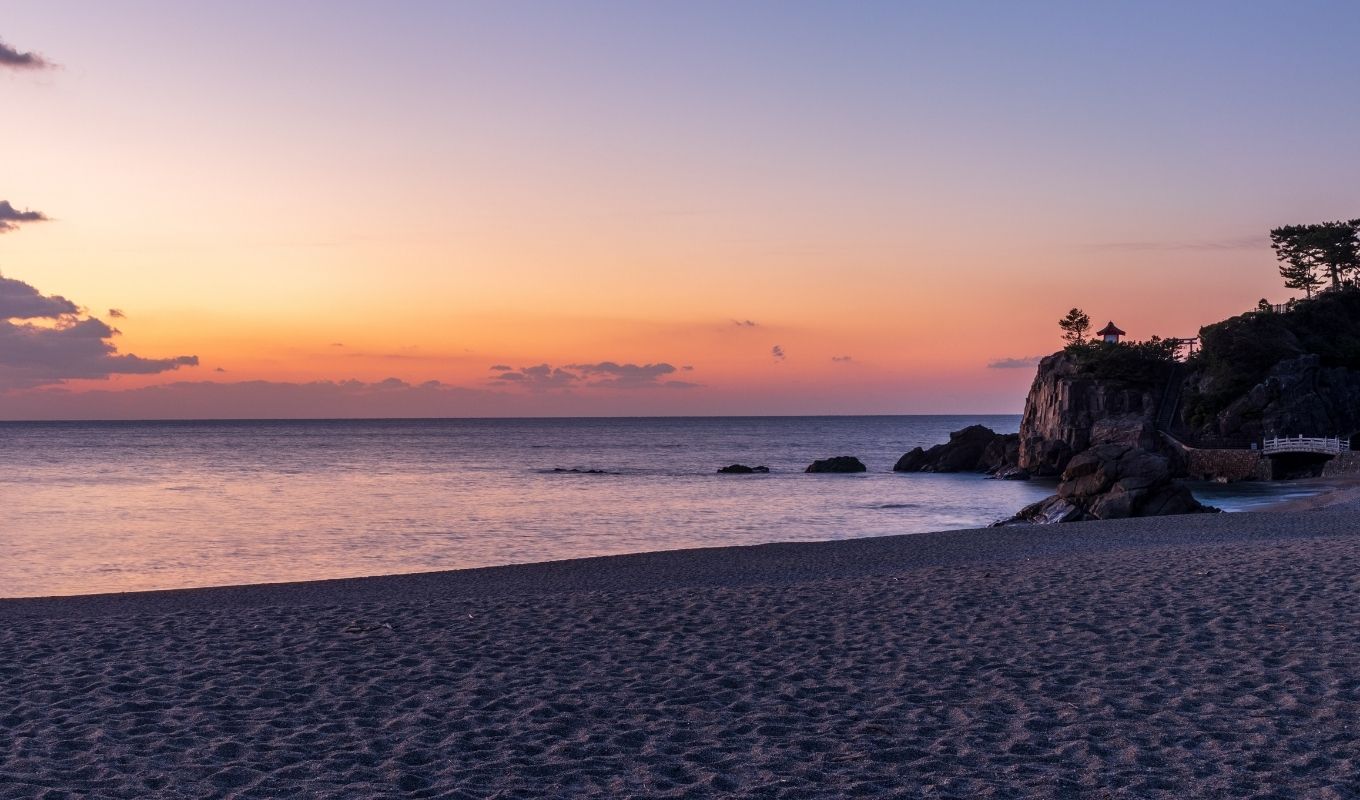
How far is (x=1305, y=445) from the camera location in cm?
5525

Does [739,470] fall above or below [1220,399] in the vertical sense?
below

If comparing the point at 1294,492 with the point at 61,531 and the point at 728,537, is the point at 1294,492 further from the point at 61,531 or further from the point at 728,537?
the point at 61,531

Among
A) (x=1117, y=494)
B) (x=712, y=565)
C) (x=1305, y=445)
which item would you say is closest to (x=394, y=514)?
(x=712, y=565)

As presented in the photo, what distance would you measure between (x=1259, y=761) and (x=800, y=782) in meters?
3.33

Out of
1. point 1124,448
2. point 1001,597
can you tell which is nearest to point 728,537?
point 1124,448

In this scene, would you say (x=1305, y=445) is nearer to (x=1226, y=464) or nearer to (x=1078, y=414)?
(x=1226, y=464)

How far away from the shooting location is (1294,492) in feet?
152

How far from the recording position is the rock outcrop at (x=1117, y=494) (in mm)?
34688

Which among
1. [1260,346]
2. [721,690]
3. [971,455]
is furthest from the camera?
[971,455]

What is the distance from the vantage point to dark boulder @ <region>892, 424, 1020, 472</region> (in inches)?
2982

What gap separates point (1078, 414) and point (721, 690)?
68.9 metres

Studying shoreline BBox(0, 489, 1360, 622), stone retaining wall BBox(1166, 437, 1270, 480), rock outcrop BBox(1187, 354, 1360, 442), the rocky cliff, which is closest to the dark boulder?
the rocky cliff

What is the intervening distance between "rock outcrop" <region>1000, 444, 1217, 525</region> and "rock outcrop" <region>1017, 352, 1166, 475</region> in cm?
3078

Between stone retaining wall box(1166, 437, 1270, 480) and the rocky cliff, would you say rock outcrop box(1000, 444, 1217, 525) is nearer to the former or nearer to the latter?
stone retaining wall box(1166, 437, 1270, 480)
